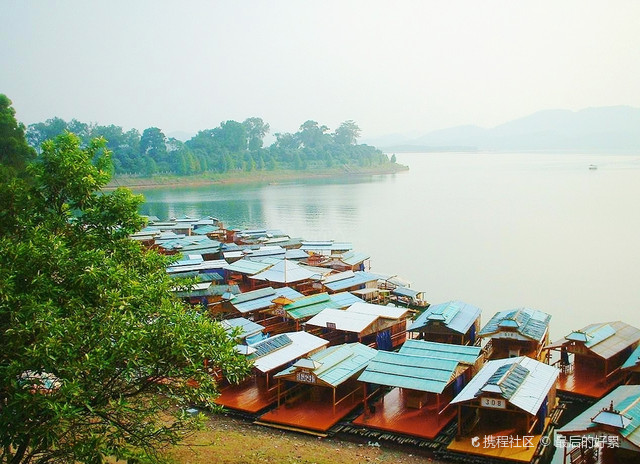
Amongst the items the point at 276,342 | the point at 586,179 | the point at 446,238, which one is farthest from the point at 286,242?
the point at 586,179

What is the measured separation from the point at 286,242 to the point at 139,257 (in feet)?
95.6

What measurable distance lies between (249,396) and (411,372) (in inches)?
184

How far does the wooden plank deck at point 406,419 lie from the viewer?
43.3ft

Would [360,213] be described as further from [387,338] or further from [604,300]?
[387,338]

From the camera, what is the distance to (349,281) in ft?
86.3

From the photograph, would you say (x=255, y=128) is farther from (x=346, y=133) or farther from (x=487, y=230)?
(x=487, y=230)

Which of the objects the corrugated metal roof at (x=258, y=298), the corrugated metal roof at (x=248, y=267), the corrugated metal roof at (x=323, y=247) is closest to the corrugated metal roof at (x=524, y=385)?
the corrugated metal roof at (x=258, y=298)

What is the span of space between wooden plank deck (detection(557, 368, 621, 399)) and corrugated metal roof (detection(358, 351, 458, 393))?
4.06 metres

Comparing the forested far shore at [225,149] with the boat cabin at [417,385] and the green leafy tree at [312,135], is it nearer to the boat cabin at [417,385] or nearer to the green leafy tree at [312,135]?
the green leafy tree at [312,135]

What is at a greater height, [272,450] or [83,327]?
[83,327]

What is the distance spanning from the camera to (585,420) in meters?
11.3

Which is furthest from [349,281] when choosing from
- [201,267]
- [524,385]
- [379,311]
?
[524,385]

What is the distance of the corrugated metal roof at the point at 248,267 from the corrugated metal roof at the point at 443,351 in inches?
519

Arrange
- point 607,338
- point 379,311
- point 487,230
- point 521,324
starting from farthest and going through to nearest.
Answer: point 487,230 < point 379,311 < point 521,324 < point 607,338
